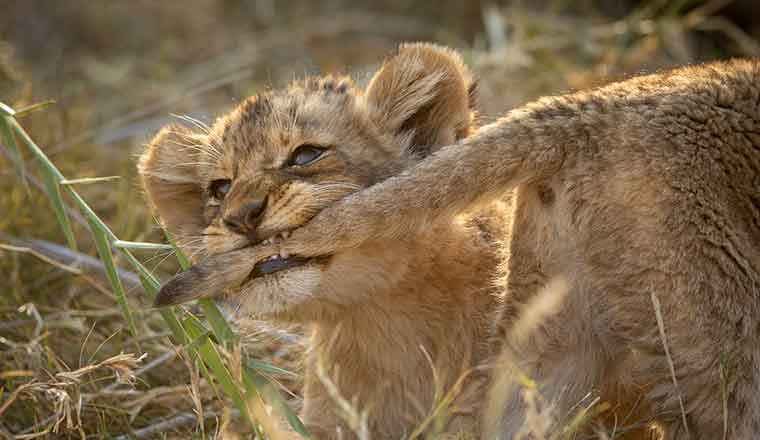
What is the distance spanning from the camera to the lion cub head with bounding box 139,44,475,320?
3209 mm

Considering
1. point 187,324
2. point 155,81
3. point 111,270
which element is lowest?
point 155,81

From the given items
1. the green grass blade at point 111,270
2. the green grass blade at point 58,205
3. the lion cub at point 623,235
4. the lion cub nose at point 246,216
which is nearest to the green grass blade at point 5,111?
the green grass blade at point 58,205

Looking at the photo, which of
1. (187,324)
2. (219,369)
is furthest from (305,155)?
(219,369)

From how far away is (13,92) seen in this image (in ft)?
19.4

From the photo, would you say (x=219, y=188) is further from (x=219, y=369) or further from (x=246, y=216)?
(x=219, y=369)

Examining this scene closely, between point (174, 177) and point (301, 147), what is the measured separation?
60cm

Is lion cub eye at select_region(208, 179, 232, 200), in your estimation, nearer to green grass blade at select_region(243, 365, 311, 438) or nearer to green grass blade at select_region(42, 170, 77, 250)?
green grass blade at select_region(42, 170, 77, 250)

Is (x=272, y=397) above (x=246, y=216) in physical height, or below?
below

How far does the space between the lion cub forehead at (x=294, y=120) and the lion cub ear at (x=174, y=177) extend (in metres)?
0.17

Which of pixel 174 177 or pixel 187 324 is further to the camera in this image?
pixel 174 177

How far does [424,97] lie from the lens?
11.8 feet

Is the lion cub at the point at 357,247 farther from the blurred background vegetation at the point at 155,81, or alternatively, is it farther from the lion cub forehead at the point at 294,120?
the blurred background vegetation at the point at 155,81

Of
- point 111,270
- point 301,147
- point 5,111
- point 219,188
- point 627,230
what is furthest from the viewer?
point 219,188

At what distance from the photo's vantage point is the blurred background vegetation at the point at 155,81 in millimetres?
3844
